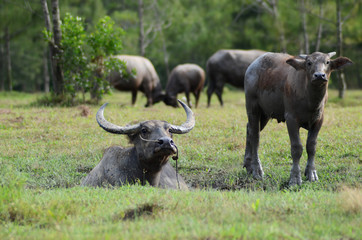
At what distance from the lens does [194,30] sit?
100ft

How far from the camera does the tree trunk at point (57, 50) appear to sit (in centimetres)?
1285

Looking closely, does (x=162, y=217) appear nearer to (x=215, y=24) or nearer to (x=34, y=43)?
(x=34, y=43)

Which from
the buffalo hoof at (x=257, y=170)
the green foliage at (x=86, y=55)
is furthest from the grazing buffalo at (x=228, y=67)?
the buffalo hoof at (x=257, y=170)

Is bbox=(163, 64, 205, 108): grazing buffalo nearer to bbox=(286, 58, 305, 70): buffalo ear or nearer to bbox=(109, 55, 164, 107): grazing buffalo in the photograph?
bbox=(109, 55, 164, 107): grazing buffalo

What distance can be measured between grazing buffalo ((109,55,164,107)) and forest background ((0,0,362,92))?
5.13 m

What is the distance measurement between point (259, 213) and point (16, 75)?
3063cm

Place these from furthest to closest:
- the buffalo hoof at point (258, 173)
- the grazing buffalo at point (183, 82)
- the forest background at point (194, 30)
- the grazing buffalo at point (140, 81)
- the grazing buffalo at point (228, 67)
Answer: the forest background at point (194, 30) → the grazing buffalo at point (183, 82) → the grazing buffalo at point (140, 81) → the grazing buffalo at point (228, 67) → the buffalo hoof at point (258, 173)

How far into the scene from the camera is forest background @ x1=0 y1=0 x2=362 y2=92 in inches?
848

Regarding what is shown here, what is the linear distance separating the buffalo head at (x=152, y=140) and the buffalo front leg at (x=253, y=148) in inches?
43.7

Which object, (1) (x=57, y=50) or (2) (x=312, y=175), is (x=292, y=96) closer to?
(2) (x=312, y=175)

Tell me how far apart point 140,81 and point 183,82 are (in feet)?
5.63

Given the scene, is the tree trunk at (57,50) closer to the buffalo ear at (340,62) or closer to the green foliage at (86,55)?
the green foliage at (86,55)

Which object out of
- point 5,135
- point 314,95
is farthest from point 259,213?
point 5,135

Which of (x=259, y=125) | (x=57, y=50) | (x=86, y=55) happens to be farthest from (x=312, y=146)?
(x=57, y=50)
